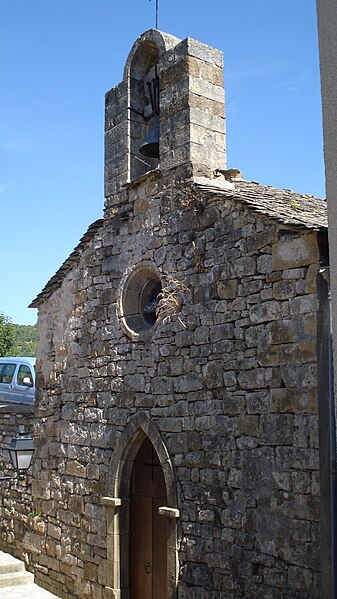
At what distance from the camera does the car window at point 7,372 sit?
11977 millimetres

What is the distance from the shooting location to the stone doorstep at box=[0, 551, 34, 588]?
28.9 feet

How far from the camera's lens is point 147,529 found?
7340mm

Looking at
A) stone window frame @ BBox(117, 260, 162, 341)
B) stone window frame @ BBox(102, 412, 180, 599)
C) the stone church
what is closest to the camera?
the stone church

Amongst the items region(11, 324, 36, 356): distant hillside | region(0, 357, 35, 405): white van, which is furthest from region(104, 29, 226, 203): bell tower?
region(11, 324, 36, 356): distant hillside

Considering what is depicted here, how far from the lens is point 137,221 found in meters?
7.65

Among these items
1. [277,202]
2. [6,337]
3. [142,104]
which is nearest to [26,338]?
[6,337]

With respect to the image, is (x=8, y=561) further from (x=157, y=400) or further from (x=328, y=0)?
(x=328, y=0)

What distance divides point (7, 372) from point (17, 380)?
0.35 meters

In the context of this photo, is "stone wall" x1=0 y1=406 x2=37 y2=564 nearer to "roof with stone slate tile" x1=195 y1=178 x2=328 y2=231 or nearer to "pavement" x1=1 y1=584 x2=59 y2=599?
"pavement" x1=1 y1=584 x2=59 y2=599

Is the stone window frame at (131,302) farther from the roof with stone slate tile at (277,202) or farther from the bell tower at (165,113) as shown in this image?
the roof with stone slate tile at (277,202)

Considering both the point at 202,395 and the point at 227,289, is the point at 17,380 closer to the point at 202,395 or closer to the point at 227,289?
the point at 202,395

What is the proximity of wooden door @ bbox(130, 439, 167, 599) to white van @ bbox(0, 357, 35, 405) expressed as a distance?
4.29 meters

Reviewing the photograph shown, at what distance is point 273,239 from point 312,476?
193 cm

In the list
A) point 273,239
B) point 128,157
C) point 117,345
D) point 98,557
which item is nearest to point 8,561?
point 98,557
